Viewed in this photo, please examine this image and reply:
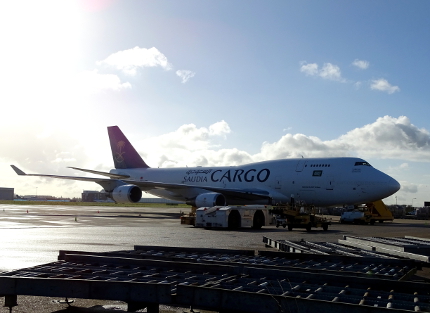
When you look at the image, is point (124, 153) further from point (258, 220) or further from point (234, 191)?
point (258, 220)

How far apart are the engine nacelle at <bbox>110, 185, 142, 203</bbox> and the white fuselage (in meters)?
2.88

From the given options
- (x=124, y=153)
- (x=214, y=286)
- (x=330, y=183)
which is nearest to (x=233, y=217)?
(x=330, y=183)

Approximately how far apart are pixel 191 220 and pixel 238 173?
36.6 feet

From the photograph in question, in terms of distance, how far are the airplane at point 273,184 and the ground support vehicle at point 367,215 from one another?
2383 mm

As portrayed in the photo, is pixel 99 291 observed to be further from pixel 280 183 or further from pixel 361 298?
pixel 280 183

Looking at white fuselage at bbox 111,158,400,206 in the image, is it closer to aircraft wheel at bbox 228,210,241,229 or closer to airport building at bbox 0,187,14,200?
aircraft wheel at bbox 228,210,241,229

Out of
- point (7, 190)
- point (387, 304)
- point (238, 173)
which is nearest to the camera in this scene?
point (387, 304)

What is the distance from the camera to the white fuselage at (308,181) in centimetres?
2884

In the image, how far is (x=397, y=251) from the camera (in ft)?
32.7

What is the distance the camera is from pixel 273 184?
32.3m

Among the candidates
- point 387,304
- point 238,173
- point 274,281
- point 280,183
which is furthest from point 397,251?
point 238,173

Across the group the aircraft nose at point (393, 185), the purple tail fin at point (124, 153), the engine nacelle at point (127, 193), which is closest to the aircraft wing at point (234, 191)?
the engine nacelle at point (127, 193)

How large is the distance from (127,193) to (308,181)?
12.9 metres

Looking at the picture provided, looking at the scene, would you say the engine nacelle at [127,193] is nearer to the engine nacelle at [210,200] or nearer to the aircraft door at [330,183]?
the engine nacelle at [210,200]
